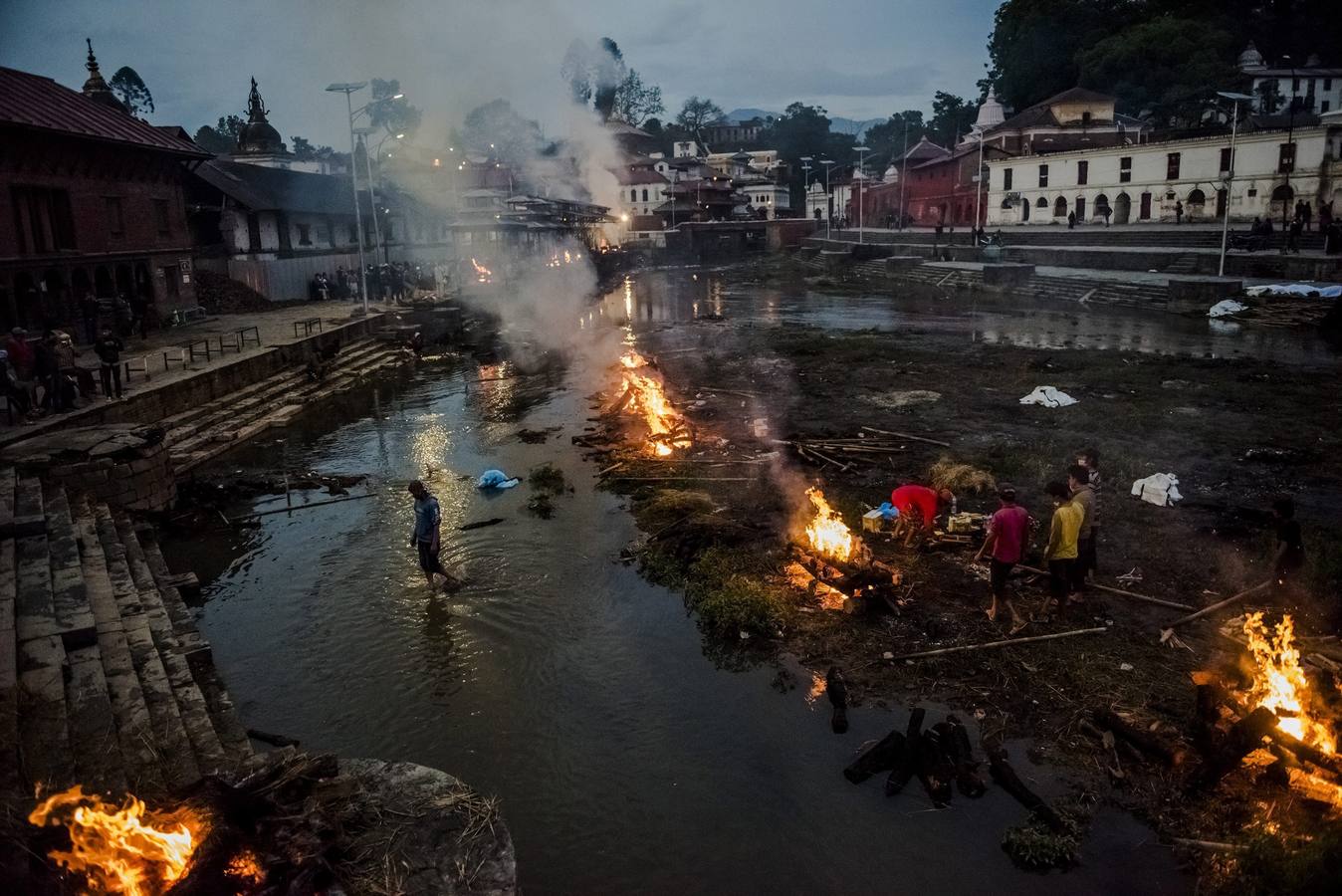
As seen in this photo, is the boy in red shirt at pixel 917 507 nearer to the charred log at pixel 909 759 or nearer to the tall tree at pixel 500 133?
the charred log at pixel 909 759

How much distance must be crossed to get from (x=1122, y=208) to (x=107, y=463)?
6663 cm

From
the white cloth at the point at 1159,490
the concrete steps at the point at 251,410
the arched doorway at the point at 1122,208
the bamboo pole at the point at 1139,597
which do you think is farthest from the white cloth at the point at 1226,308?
the concrete steps at the point at 251,410

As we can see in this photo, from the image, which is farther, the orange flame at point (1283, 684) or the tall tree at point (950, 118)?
the tall tree at point (950, 118)

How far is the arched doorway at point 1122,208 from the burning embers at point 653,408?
47549 mm

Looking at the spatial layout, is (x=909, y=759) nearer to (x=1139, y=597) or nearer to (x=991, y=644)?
(x=991, y=644)

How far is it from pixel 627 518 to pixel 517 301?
1674 inches

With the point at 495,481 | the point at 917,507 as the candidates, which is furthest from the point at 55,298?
the point at 917,507

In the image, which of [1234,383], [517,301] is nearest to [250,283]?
[517,301]

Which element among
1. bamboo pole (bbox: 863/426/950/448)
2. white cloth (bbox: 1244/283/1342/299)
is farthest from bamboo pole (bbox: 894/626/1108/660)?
white cloth (bbox: 1244/283/1342/299)

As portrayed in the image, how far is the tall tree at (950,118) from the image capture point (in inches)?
4048

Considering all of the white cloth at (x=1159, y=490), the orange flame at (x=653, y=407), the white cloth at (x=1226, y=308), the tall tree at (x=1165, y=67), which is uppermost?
the tall tree at (x=1165, y=67)

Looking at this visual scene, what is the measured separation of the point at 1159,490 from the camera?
14.6 m

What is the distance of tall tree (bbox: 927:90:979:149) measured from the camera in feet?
337

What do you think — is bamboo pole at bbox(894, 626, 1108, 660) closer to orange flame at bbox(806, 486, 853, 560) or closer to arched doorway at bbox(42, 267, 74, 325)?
orange flame at bbox(806, 486, 853, 560)
